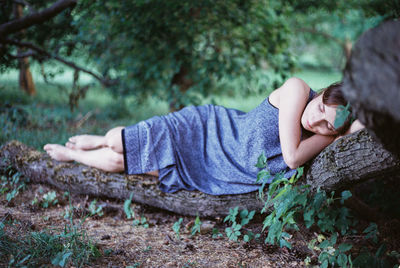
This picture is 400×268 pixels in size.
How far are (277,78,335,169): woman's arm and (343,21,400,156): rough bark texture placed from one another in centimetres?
82

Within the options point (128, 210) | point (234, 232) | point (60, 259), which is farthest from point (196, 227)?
point (60, 259)

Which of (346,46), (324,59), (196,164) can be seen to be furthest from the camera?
(324,59)

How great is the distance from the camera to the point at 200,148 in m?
3.06

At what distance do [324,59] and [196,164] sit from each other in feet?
70.4

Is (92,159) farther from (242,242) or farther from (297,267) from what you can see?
(297,267)

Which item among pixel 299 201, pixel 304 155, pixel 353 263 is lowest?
pixel 353 263

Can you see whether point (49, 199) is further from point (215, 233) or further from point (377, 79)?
point (377, 79)

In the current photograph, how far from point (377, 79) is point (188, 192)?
1889 mm

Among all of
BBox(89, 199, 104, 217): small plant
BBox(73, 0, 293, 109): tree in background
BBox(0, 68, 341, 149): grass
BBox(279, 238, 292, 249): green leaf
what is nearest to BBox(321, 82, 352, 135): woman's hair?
BBox(279, 238, 292, 249): green leaf

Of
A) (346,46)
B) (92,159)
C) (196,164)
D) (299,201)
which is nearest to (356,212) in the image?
(299,201)

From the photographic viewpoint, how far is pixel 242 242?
2.50m

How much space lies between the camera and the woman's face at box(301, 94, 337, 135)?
2.13 metres

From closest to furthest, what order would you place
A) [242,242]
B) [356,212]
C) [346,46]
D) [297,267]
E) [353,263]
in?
[353,263] → [297,267] → [242,242] → [356,212] → [346,46]

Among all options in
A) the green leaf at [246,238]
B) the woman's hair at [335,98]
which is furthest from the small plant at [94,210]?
the woman's hair at [335,98]
